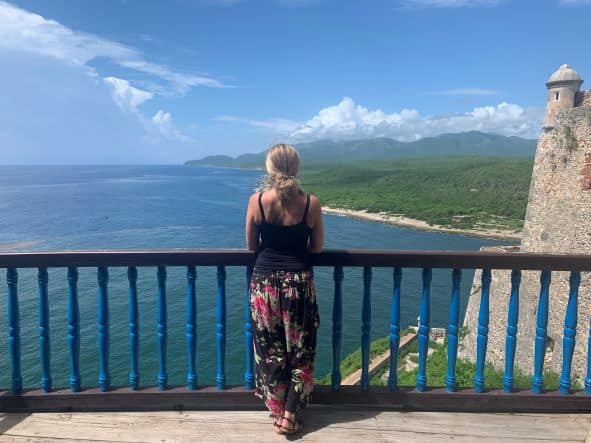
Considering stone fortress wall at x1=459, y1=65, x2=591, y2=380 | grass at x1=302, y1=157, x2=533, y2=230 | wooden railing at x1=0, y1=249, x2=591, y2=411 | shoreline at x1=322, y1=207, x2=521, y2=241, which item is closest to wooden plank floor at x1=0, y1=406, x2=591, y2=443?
wooden railing at x1=0, y1=249, x2=591, y2=411

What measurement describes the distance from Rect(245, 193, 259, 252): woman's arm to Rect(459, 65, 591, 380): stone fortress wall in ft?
38.1

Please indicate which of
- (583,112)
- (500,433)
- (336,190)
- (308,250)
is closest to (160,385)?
(308,250)

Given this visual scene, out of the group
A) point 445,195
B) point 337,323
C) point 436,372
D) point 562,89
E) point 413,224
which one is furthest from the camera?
point 445,195

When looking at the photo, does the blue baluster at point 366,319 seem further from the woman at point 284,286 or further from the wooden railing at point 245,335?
the woman at point 284,286

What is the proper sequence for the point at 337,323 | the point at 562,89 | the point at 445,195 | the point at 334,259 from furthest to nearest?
the point at 445,195, the point at 562,89, the point at 337,323, the point at 334,259

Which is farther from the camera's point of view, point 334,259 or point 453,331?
point 453,331

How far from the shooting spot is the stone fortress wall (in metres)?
12.6

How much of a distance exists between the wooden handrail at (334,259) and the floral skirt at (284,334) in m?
0.33

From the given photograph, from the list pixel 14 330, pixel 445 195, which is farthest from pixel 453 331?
pixel 445 195

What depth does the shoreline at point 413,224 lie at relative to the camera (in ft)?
173

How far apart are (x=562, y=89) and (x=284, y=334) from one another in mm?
13974

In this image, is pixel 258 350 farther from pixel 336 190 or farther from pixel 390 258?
pixel 336 190

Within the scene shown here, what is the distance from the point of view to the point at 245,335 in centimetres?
339

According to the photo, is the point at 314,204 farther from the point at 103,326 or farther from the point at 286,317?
the point at 103,326
